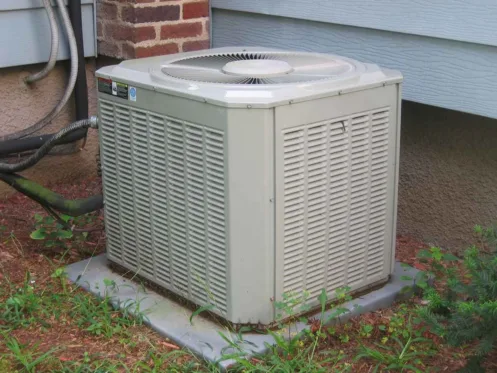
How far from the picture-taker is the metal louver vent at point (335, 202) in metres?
2.79

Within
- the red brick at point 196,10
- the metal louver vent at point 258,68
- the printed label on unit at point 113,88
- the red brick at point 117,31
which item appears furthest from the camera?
the red brick at point 196,10

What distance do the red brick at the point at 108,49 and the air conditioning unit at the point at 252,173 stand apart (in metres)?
0.84

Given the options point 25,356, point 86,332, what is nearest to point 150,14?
point 86,332

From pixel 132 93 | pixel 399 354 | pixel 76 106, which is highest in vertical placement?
pixel 132 93

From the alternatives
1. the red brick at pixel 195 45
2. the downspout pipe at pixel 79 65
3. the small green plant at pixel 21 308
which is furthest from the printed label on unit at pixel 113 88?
the red brick at pixel 195 45

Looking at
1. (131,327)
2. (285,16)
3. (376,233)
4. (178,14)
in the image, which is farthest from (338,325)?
(178,14)

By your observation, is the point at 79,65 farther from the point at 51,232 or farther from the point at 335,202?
the point at 335,202

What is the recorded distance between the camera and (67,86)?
4.05 meters

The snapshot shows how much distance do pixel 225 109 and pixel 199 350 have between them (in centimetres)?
78

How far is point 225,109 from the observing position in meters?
2.65

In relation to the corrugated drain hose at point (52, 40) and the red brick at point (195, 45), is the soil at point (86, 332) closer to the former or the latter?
the corrugated drain hose at point (52, 40)

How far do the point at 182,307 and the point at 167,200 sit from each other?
39cm

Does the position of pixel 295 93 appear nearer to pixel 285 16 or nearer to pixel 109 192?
pixel 109 192

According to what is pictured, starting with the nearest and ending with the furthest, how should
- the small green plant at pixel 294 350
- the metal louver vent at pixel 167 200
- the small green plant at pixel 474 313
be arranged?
1. the small green plant at pixel 474 313
2. the small green plant at pixel 294 350
3. the metal louver vent at pixel 167 200
